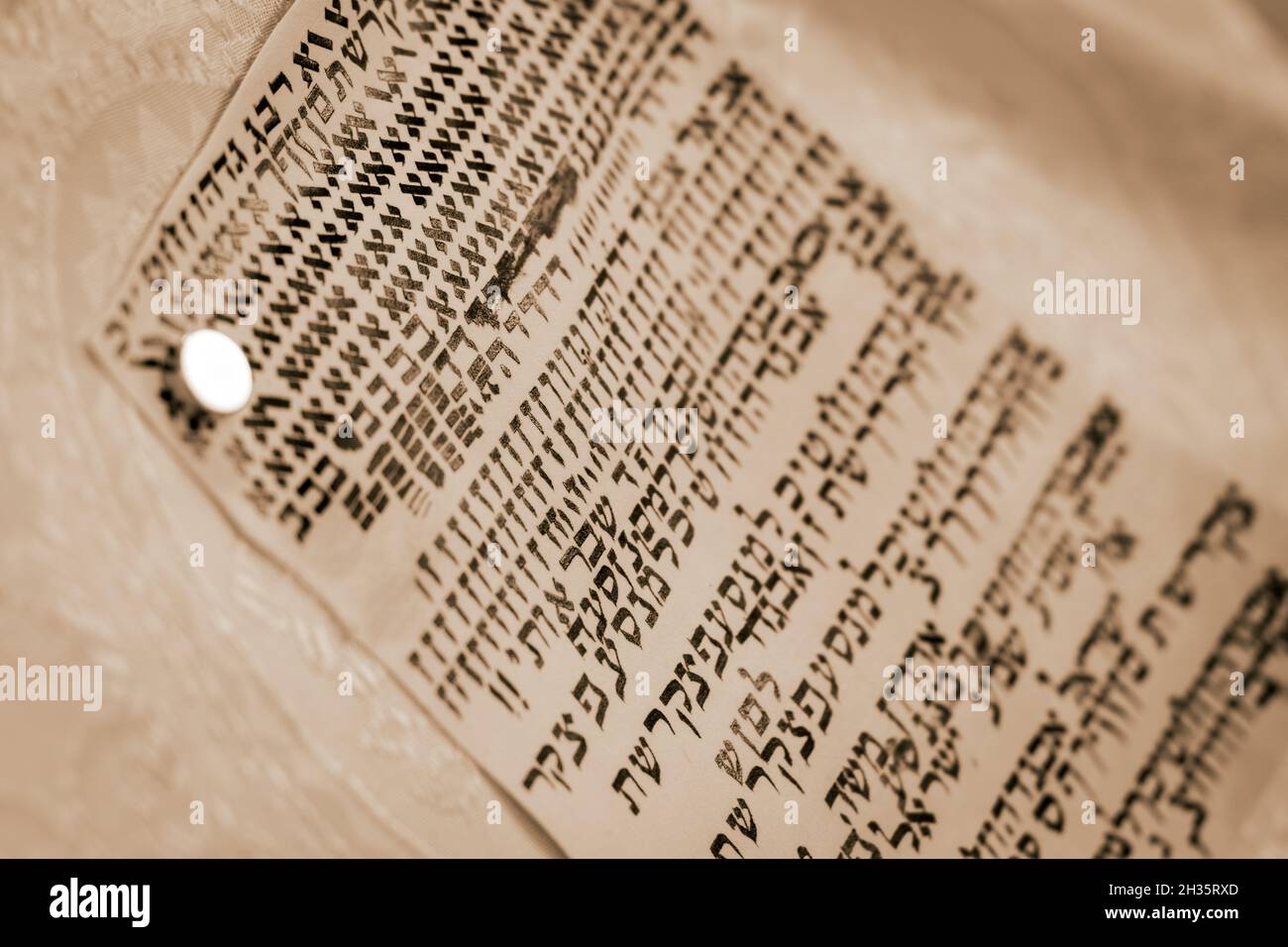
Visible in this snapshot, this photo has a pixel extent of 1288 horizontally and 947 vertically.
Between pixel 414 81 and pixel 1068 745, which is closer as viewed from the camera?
pixel 414 81

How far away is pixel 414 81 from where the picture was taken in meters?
0.43

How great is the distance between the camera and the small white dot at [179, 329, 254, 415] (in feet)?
1.23

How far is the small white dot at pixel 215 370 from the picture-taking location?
376 millimetres

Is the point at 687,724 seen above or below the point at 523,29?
below

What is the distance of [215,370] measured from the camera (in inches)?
14.9

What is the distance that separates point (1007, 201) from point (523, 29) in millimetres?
322

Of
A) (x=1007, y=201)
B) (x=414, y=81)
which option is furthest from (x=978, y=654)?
(x=414, y=81)

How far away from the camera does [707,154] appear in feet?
1.73

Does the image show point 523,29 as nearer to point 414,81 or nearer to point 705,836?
point 414,81
